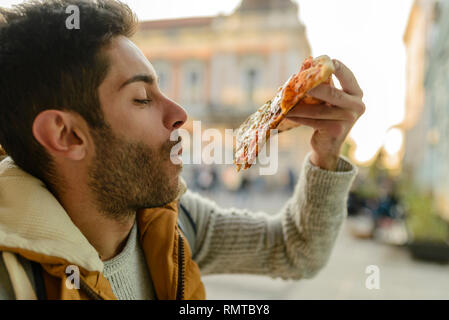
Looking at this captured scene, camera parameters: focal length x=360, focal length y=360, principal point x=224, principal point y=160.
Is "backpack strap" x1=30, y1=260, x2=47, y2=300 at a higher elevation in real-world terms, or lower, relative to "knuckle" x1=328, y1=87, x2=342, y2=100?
lower

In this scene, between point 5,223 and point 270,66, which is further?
point 270,66

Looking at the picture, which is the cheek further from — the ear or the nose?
the ear

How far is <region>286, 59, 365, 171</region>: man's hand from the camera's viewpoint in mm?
1270

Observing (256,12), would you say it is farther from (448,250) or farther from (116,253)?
(116,253)

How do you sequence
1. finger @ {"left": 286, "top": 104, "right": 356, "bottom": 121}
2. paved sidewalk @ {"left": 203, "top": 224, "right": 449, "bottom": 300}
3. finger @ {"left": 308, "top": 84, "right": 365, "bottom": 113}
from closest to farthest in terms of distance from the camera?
finger @ {"left": 308, "top": 84, "right": 365, "bottom": 113}
finger @ {"left": 286, "top": 104, "right": 356, "bottom": 121}
paved sidewalk @ {"left": 203, "top": 224, "right": 449, "bottom": 300}

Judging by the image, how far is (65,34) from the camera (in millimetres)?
1245

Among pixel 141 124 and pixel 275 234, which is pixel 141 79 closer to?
pixel 141 124

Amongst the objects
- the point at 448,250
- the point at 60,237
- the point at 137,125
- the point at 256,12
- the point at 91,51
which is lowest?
the point at 448,250

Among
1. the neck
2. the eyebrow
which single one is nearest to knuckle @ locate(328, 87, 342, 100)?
the eyebrow

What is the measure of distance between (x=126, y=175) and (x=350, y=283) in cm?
387

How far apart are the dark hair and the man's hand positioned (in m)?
0.76

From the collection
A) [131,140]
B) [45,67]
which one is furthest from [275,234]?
[45,67]

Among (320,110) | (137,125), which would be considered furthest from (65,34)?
(320,110)

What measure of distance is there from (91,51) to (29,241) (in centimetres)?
68
